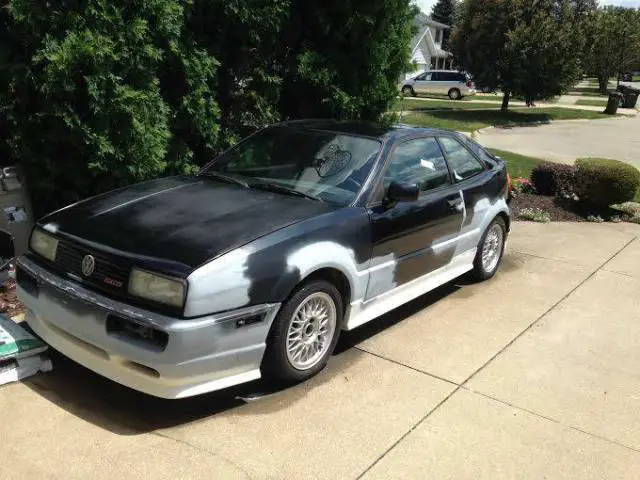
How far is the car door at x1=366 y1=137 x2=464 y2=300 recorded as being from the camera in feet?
14.1

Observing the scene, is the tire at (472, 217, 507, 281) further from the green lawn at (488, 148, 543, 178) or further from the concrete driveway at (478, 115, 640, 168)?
the concrete driveway at (478, 115, 640, 168)

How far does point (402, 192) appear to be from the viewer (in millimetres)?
4211

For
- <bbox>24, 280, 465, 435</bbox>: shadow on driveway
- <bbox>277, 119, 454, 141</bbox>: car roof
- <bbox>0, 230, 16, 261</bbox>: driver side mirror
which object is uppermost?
<bbox>277, 119, 454, 141</bbox>: car roof

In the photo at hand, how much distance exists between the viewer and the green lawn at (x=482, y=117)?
73.0 ft

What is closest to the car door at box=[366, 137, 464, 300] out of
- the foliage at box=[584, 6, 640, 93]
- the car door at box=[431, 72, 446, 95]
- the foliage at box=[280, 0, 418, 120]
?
the foliage at box=[280, 0, 418, 120]

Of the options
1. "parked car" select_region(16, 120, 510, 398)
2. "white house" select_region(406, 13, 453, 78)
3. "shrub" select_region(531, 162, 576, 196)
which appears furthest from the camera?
"white house" select_region(406, 13, 453, 78)

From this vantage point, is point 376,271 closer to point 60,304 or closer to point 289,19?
point 60,304

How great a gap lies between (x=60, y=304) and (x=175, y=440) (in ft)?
3.33

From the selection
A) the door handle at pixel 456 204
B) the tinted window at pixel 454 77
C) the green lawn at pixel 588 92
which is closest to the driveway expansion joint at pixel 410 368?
the door handle at pixel 456 204

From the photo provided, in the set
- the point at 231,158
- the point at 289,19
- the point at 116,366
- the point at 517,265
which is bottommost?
the point at 517,265

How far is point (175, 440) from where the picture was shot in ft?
10.6

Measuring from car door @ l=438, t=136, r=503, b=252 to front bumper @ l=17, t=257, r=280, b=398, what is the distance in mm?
2411

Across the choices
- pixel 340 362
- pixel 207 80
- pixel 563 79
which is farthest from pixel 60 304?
pixel 563 79

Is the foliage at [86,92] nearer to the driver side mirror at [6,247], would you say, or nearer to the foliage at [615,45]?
the driver side mirror at [6,247]
